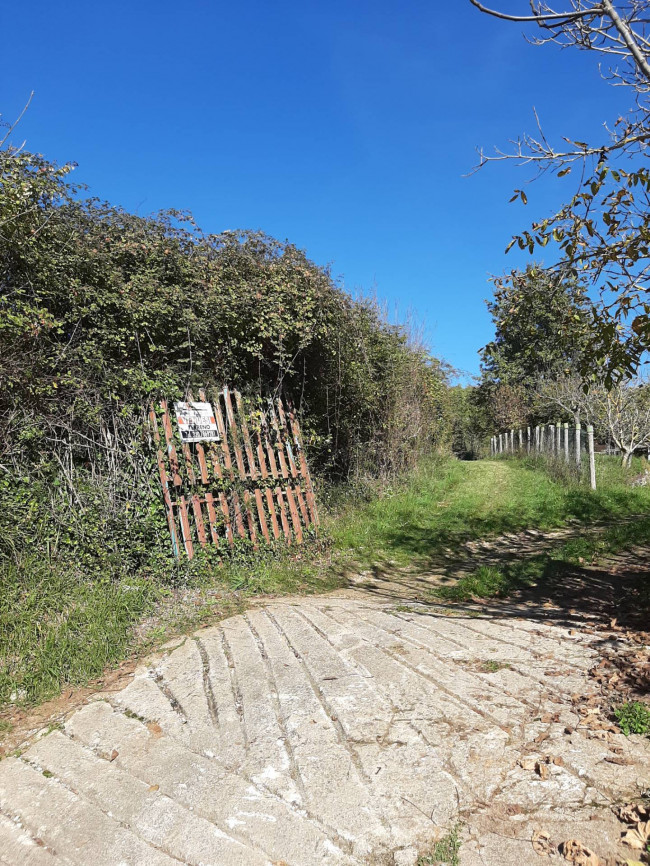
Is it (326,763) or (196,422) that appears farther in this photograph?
(196,422)

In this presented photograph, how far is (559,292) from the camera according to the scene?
4105mm

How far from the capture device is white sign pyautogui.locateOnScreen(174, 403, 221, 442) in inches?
234

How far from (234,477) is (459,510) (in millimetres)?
5191

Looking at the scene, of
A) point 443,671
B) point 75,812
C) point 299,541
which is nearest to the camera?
point 75,812

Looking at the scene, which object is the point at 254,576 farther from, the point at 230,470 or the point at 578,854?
the point at 578,854

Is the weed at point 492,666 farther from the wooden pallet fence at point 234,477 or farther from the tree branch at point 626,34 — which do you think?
the tree branch at point 626,34

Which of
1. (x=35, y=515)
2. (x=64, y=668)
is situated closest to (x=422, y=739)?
(x=64, y=668)

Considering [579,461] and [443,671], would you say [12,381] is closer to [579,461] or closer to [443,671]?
[443,671]

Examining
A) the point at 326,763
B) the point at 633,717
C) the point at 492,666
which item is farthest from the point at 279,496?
the point at 633,717

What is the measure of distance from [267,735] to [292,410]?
501 centimetres

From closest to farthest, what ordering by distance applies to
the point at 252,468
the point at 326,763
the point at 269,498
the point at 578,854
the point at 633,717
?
the point at 578,854 < the point at 326,763 < the point at 633,717 < the point at 252,468 < the point at 269,498

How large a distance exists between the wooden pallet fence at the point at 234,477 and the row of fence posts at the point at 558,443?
728cm

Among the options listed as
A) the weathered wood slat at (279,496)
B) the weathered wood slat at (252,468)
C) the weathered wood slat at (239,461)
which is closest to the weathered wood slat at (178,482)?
the weathered wood slat at (239,461)

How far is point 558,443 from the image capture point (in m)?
14.4
